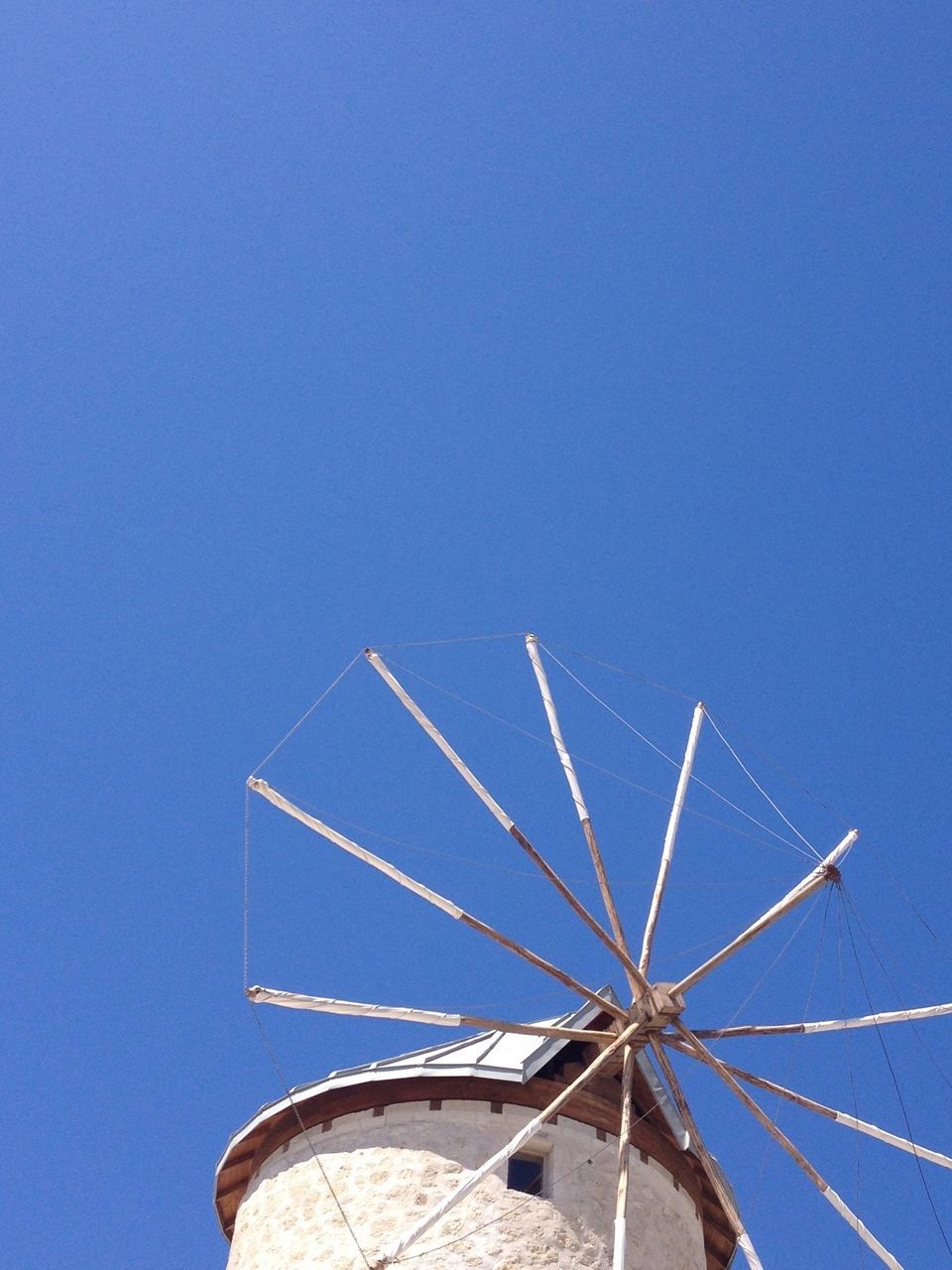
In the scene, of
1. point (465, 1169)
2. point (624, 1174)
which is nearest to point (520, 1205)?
point (465, 1169)

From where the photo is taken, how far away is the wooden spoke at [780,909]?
1511 centimetres

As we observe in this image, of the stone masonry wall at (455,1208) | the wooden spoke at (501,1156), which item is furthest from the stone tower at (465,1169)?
the wooden spoke at (501,1156)

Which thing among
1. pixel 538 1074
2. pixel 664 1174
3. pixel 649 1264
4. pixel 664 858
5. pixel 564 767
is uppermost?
pixel 564 767

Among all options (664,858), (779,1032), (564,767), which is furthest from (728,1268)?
(564,767)

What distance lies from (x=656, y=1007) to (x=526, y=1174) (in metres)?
2.41

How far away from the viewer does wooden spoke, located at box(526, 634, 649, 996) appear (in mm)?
15234

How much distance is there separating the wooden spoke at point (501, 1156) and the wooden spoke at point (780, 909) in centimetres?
85

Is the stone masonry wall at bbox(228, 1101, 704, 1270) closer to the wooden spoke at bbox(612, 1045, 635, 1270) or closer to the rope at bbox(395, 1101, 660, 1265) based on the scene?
the rope at bbox(395, 1101, 660, 1265)

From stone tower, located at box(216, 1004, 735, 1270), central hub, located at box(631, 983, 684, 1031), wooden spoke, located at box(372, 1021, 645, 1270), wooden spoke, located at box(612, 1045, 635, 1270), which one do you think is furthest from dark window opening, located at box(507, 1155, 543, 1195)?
central hub, located at box(631, 983, 684, 1031)

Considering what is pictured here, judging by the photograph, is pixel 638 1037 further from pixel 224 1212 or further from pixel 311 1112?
pixel 224 1212

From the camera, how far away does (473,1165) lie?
14.9 m

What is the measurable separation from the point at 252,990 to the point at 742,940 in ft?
18.2

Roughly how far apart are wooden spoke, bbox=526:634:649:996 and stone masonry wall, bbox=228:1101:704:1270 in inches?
81.4

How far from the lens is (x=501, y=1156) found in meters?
13.5
